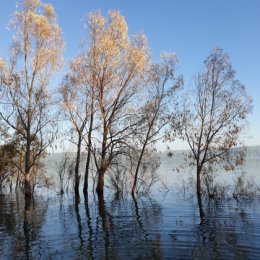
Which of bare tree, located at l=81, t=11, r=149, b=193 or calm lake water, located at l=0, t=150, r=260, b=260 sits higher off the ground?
bare tree, located at l=81, t=11, r=149, b=193

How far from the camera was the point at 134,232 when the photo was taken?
53.0ft

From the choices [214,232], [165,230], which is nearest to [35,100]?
[165,230]

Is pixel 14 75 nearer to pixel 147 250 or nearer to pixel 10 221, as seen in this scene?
pixel 10 221

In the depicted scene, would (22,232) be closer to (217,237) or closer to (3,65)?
(217,237)

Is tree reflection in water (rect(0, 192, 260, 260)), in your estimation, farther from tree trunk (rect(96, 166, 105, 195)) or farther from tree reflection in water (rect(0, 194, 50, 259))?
tree trunk (rect(96, 166, 105, 195))

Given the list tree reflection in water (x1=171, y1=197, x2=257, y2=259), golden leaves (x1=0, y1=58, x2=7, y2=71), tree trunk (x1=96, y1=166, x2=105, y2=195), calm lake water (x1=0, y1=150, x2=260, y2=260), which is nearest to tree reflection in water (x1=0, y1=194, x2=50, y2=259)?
calm lake water (x1=0, y1=150, x2=260, y2=260)

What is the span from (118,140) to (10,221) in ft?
47.6

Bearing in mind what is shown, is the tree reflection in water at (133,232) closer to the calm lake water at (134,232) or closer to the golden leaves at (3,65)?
the calm lake water at (134,232)

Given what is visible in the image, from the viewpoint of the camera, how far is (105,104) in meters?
33.4

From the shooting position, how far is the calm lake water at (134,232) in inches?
492

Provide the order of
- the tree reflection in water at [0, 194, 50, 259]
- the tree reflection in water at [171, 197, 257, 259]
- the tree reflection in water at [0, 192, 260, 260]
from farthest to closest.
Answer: the tree reflection in water at [0, 194, 50, 259] → the tree reflection in water at [0, 192, 260, 260] → the tree reflection in water at [171, 197, 257, 259]

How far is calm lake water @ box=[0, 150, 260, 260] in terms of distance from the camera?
12.5 m

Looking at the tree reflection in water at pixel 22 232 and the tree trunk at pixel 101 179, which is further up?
the tree trunk at pixel 101 179

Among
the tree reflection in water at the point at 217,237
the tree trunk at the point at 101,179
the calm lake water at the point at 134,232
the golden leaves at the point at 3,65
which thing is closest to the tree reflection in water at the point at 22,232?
the calm lake water at the point at 134,232
